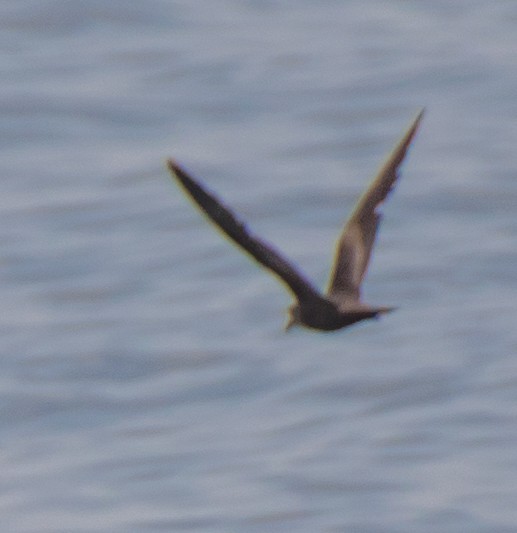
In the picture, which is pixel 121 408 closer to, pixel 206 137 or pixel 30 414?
pixel 30 414

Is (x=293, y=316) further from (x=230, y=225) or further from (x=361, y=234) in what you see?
(x=361, y=234)

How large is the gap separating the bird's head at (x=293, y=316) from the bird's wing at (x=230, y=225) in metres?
0.43

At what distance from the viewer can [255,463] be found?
16.2m

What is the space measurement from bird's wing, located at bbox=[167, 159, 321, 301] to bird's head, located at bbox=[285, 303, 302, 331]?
43cm

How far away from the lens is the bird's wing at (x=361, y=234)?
7.56 m

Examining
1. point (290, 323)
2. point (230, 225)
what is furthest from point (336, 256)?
A: point (230, 225)

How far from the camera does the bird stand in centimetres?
649

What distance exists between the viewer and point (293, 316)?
716 centimetres

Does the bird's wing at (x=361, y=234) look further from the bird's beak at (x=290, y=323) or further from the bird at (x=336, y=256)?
the bird's beak at (x=290, y=323)

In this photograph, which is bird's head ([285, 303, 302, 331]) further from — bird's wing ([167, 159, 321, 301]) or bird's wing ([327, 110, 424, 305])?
bird's wing ([167, 159, 321, 301])

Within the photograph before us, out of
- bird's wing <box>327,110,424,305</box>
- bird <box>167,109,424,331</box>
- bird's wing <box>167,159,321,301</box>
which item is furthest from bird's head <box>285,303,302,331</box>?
bird's wing <box>167,159,321,301</box>

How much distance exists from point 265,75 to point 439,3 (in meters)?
2.10

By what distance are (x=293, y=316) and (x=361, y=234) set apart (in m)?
0.90

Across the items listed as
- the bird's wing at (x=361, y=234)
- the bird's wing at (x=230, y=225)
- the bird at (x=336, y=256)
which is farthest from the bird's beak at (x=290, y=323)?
the bird's wing at (x=230, y=225)
